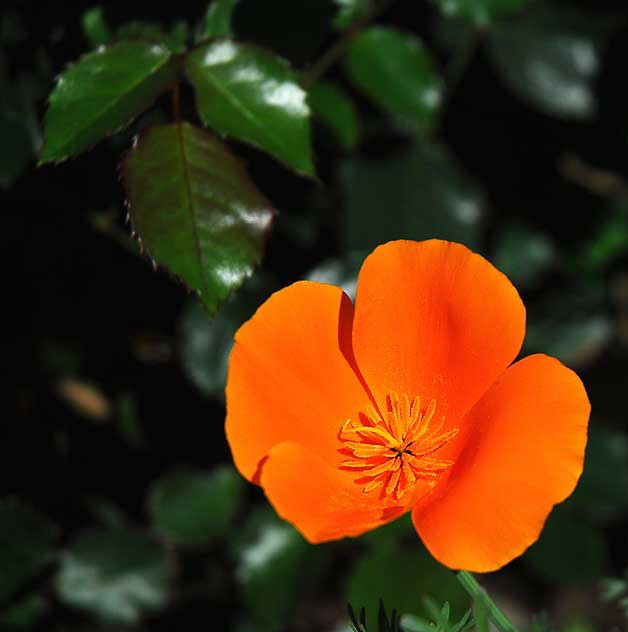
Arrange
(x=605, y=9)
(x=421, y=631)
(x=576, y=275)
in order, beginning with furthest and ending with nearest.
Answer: (x=576, y=275) → (x=605, y=9) → (x=421, y=631)

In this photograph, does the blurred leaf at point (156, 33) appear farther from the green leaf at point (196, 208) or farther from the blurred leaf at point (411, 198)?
the blurred leaf at point (411, 198)

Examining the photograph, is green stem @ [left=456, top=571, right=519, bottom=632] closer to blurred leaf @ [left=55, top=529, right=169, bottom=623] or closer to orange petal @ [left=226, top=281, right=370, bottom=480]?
orange petal @ [left=226, top=281, right=370, bottom=480]

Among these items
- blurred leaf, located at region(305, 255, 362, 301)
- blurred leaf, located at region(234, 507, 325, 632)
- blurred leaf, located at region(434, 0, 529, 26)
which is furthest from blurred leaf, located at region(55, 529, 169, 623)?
blurred leaf, located at region(434, 0, 529, 26)

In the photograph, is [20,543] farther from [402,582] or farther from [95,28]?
[95,28]

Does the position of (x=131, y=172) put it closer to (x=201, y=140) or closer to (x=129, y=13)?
(x=201, y=140)

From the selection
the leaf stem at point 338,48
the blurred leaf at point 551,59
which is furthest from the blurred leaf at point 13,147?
the blurred leaf at point 551,59

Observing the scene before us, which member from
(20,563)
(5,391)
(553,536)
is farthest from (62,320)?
(553,536)

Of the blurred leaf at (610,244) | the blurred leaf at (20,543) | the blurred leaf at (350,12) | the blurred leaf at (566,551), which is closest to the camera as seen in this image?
the blurred leaf at (350,12)
